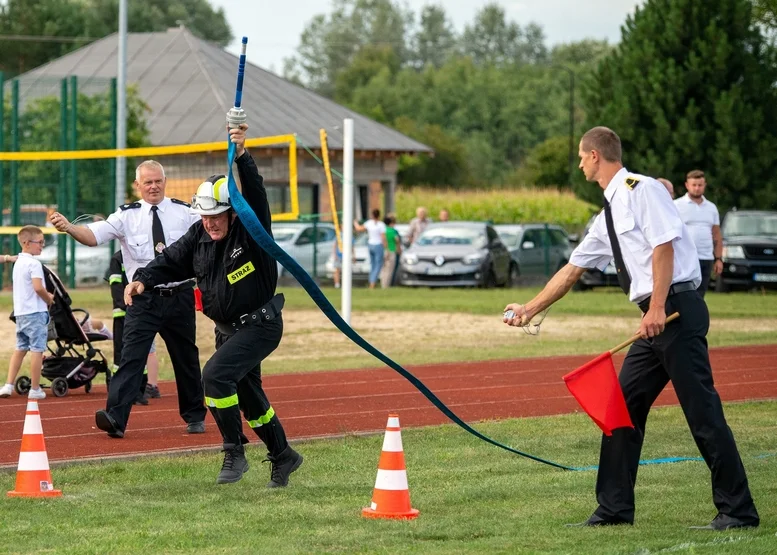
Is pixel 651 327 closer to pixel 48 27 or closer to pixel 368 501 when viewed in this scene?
pixel 368 501

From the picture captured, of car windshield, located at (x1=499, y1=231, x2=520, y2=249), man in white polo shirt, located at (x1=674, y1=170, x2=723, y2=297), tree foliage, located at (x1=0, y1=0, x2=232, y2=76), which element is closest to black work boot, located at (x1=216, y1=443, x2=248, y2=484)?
man in white polo shirt, located at (x1=674, y1=170, x2=723, y2=297)

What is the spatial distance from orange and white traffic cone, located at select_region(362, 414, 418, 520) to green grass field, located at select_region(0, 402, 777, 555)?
11 cm

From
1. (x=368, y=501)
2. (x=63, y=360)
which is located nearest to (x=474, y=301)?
(x=63, y=360)

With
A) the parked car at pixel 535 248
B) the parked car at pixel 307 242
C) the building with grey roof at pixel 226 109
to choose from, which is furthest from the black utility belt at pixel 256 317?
the building with grey roof at pixel 226 109

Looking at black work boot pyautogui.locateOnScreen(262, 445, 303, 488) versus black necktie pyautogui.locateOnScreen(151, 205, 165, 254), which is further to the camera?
black necktie pyautogui.locateOnScreen(151, 205, 165, 254)

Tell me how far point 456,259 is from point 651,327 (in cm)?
2543

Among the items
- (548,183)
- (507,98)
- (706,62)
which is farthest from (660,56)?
(507,98)

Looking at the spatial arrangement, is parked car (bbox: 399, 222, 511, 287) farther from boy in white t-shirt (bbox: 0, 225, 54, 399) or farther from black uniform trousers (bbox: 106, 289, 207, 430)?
black uniform trousers (bbox: 106, 289, 207, 430)

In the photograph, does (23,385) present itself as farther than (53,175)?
No

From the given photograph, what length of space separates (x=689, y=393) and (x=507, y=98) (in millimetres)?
103877

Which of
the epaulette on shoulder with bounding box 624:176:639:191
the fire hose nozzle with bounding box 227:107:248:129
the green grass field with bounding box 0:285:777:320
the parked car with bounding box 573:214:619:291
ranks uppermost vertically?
the fire hose nozzle with bounding box 227:107:248:129

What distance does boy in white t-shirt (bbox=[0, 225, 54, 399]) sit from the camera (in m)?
13.2

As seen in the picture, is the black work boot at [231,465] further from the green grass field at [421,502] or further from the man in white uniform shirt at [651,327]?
the man in white uniform shirt at [651,327]

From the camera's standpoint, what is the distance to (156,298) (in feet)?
36.4
